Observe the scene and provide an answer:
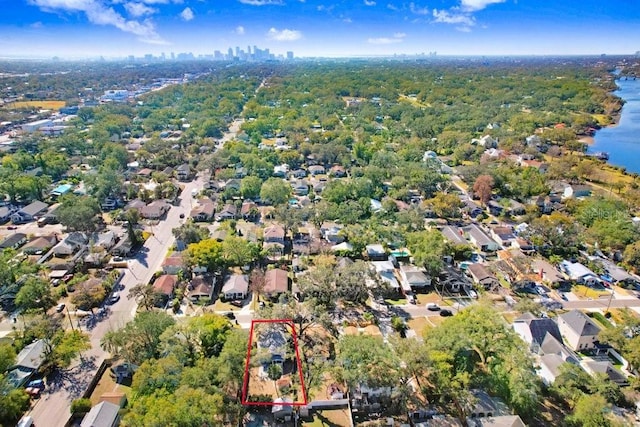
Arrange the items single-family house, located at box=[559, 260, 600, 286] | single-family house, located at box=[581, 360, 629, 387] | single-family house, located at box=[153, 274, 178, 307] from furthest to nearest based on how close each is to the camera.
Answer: single-family house, located at box=[559, 260, 600, 286] → single-family house, located at box=[153, 274, 178, 307] → single-family house, located at box=[581, 360, 629, 387]

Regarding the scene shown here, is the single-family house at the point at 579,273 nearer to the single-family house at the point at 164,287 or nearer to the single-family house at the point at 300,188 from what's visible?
the single-family house at the point at 300,188

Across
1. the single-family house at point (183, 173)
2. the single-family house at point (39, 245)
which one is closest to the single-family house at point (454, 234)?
the single-family house at point (183, 173)

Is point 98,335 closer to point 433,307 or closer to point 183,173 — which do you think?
point 433,307

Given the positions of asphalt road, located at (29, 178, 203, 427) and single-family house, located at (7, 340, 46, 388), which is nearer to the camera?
asphalt road, located at (29, 178, 203, 427)

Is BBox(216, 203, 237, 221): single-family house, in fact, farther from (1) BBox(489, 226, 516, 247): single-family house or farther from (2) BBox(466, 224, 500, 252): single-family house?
(1) BBox(489, 226, 516, 247): single-family house

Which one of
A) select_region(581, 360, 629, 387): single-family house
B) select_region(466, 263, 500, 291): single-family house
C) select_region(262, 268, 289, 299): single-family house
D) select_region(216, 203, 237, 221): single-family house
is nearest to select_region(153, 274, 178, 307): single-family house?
select_region(262, 268, 289, 299): single-family house

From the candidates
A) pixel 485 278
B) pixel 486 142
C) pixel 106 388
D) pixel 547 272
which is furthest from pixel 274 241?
pixel 486 142
